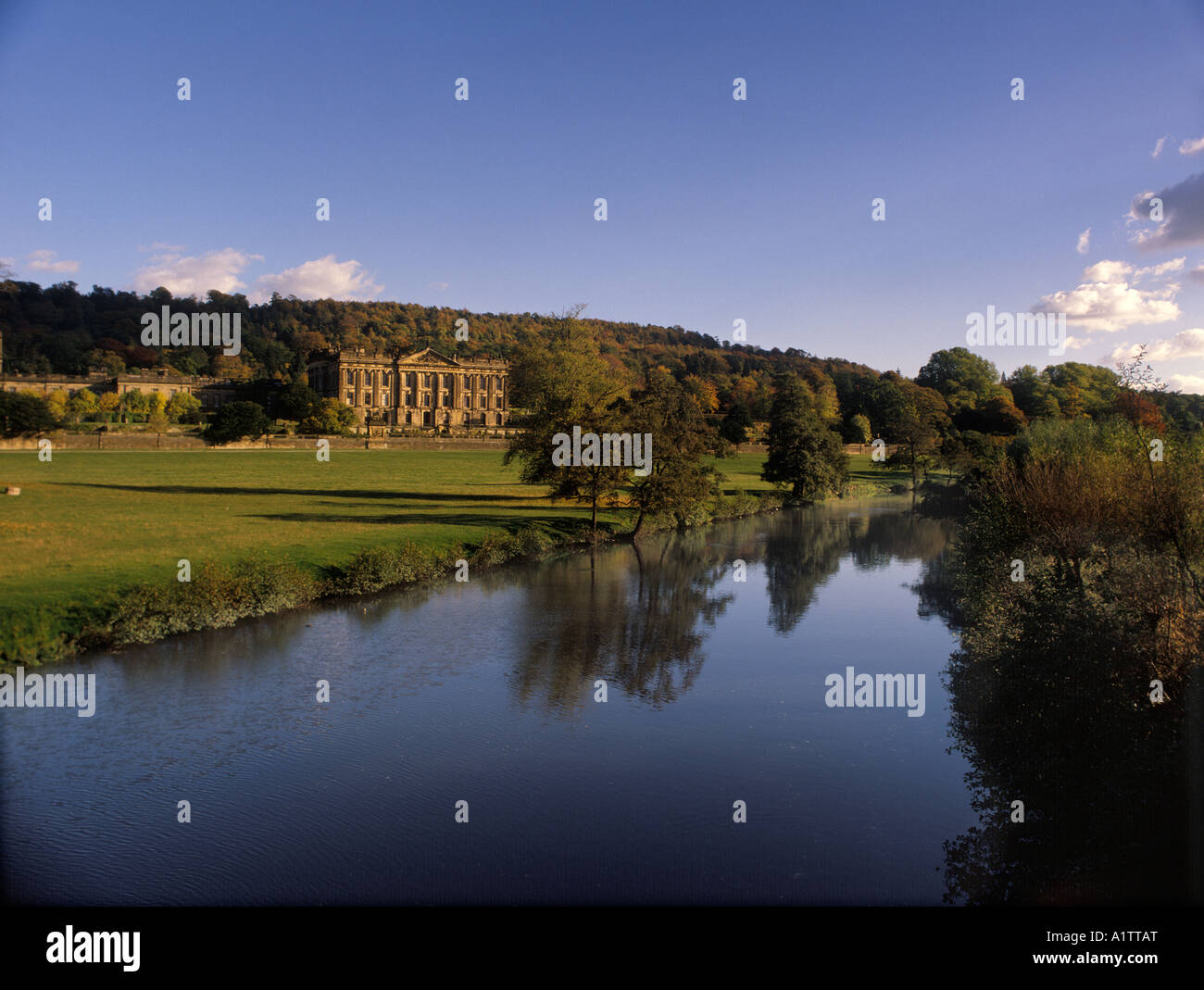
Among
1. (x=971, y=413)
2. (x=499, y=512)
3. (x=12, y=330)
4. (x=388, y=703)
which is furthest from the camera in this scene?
(x=12, y=330)

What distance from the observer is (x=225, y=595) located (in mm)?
19094

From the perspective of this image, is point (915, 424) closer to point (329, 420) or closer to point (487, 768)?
point (329, 420)

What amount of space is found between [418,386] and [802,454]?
255ft

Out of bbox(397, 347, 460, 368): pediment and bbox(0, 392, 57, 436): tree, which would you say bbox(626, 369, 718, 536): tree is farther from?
bbox(397, 347, 460, 368): pediment

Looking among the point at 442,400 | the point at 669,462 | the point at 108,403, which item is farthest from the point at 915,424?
the point at 108,403

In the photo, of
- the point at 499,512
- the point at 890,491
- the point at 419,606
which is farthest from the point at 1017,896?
the point at 890,491

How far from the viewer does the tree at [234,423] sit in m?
69.1

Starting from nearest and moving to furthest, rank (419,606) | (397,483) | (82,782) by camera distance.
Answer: (82,782)
(419,606)
(397,483)

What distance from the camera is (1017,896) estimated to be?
8562mm

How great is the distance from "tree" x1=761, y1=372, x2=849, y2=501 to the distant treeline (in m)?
11.5

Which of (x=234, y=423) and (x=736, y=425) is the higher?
(x=736, y=425)

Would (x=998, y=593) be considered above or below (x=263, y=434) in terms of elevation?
below

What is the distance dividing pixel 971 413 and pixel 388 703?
6911cm
